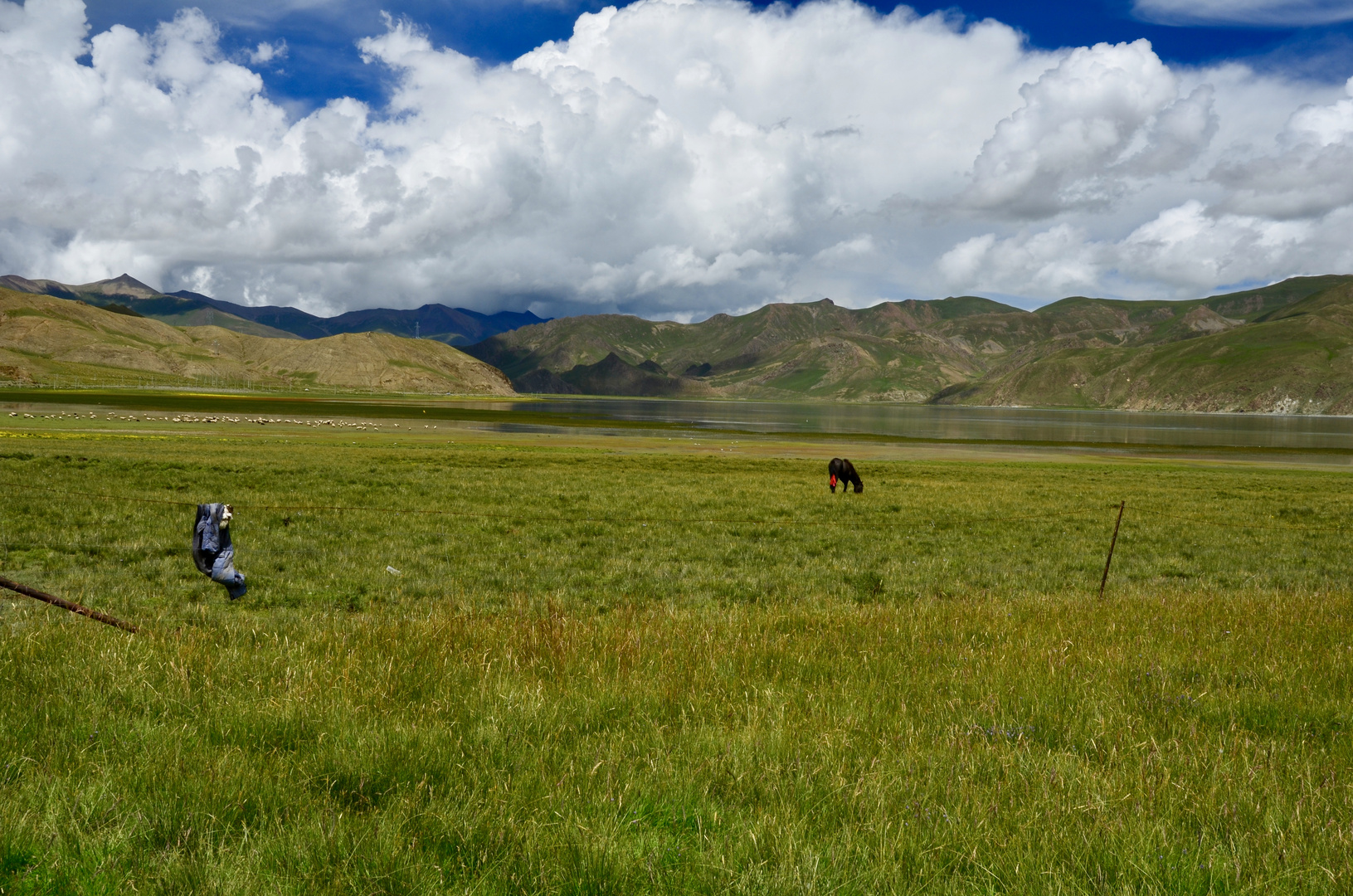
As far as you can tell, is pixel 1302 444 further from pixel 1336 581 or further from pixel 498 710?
pixel 498 710

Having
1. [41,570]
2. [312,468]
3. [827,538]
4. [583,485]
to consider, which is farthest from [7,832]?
[312,468]

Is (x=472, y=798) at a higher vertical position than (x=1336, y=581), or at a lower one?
higher

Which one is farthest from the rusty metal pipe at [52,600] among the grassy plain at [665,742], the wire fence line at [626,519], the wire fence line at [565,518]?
the wire fence line at [565,518]

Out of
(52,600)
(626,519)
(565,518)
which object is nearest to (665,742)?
(52,600)

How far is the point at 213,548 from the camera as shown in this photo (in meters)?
9.72

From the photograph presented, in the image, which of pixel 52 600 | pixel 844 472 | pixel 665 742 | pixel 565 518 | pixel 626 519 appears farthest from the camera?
pixel 844 472

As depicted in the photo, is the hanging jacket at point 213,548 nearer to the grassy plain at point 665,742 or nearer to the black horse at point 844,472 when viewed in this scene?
the grassy plain at point 665,742

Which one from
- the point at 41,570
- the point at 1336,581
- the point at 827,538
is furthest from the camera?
the point at 827,538

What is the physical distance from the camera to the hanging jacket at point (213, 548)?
9.56 m

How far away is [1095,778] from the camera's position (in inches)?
175

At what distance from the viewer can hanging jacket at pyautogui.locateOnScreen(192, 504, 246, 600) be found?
9.56m

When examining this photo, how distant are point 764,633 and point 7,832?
6.35m

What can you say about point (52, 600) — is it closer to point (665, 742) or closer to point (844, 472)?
point (665, 742)

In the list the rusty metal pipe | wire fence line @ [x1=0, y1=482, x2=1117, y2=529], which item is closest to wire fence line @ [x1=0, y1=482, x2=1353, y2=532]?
wire fence line @ [x1=0, y1=482, x2=1117, y2=529]
